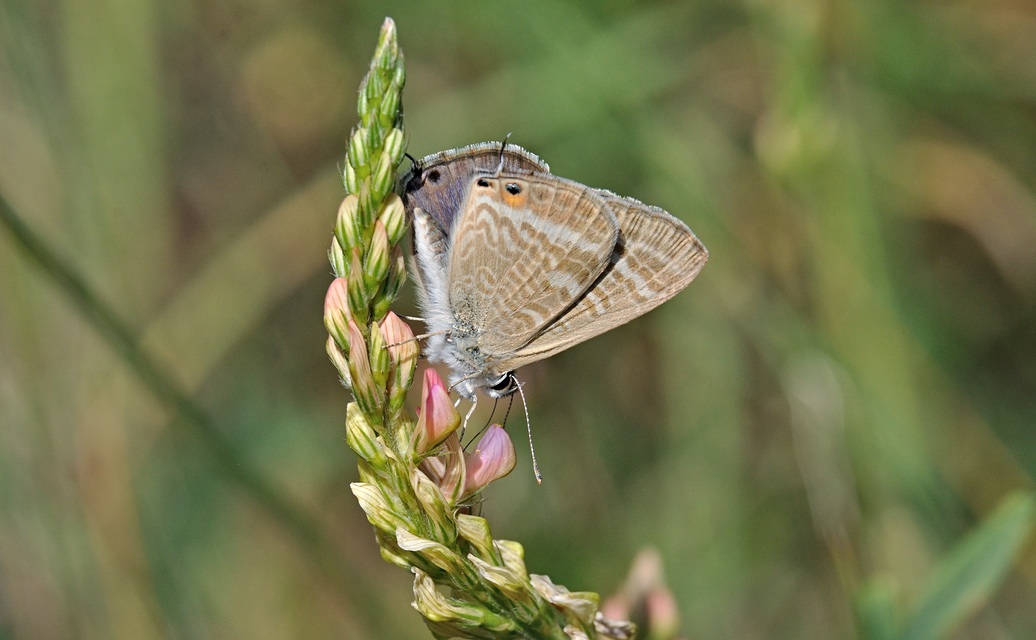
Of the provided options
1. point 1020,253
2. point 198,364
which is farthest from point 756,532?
point 198,364

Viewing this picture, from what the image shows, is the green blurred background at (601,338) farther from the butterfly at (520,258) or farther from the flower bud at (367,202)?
the flower bud at (367,202)

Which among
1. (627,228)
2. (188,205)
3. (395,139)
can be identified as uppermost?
(188,205)

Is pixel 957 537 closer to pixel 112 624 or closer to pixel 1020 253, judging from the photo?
pixel 1020 253

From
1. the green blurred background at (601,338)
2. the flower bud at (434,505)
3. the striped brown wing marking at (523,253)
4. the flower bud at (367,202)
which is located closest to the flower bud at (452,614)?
the flower bud at (434,505)

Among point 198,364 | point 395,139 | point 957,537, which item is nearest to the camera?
point 395,139

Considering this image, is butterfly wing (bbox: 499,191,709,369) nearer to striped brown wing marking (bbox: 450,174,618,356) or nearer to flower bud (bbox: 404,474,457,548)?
striped brown wing marking (bbox: 450,174,618,356)

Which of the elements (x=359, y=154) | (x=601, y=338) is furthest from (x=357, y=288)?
(x=601, y=338)
